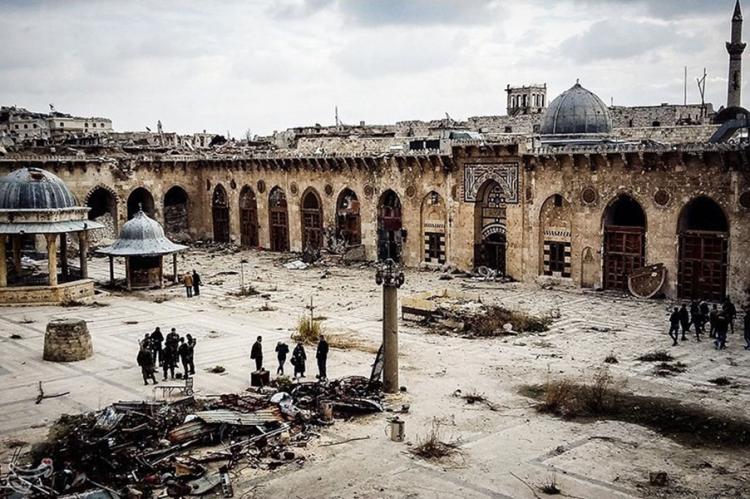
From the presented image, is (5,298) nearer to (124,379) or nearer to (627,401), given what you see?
(124,379)

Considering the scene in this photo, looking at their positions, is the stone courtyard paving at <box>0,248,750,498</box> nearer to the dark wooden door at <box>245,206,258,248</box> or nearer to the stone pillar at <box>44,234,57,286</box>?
the stone pillar at <box>44,234,57,286</box>

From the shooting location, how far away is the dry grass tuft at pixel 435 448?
520 inches

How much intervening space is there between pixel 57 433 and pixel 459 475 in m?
7.51

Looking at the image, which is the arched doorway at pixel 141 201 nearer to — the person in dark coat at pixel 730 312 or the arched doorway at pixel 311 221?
the arched doorway at pixel 311 221

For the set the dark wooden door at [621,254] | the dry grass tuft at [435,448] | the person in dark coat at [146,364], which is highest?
the dark wooden door at [621,254]

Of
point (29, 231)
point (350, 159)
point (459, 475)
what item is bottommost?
point (459, 475)

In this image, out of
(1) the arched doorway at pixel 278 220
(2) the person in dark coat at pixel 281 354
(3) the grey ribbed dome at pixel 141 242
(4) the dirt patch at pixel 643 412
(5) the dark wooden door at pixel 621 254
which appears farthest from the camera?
(1) the arched doorway at pixel 278 220

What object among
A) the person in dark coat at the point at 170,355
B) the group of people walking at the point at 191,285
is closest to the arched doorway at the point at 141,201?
the group of people walking at the point at 191,285

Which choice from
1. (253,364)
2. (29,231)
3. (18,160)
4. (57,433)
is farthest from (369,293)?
(18,160)

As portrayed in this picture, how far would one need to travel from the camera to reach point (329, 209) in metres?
40.3

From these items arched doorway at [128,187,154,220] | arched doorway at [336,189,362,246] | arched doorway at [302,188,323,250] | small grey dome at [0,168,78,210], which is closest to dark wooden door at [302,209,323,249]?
arched doorway at [302,188,323,250]

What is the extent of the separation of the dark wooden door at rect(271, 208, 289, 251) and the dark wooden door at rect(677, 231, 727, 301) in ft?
74.2

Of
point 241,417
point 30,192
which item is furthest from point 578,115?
point 241,417

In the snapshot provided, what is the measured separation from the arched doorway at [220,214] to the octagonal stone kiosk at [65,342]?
90.3 feet
